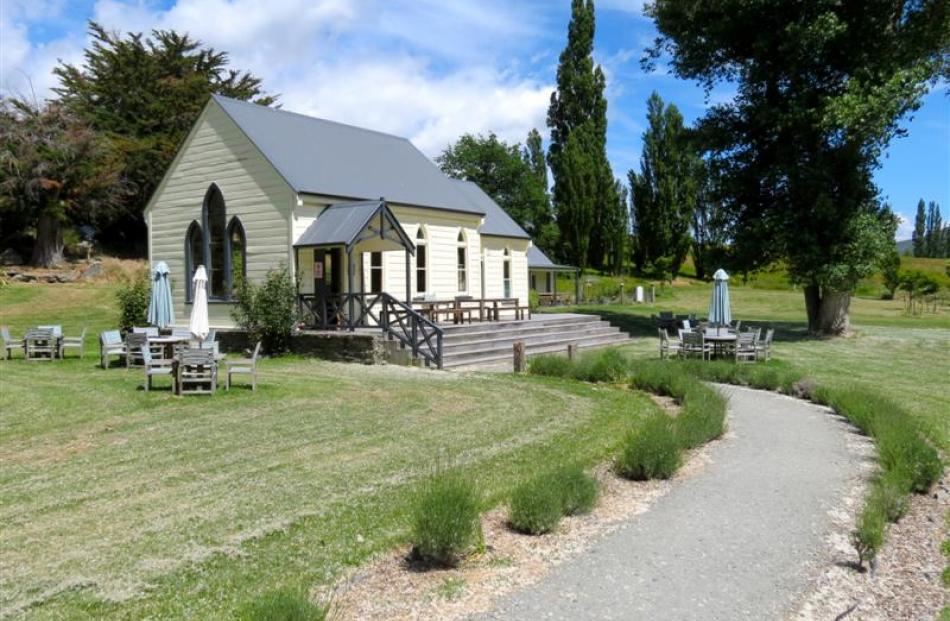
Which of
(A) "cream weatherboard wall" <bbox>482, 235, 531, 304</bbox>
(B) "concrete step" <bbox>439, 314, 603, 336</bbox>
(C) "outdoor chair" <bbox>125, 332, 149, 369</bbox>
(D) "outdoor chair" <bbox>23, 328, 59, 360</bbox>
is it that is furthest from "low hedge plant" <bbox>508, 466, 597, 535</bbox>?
(A) "cream weatherboard wall" <bbox>482, 235, 531, 304</bbox>

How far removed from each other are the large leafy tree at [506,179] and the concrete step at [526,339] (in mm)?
37080

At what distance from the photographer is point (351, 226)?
65.9 ft

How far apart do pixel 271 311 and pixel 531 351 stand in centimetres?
728

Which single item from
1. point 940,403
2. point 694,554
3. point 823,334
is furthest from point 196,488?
point 823,334

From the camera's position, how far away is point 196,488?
7.43m

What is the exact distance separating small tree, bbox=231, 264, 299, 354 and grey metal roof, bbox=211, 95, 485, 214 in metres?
2.89

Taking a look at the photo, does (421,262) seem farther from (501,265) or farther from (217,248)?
(501,265)

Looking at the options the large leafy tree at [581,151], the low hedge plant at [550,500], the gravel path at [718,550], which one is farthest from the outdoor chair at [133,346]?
the large leafy tree at [581,151]

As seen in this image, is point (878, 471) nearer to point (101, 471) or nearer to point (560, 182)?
point (101, 471)

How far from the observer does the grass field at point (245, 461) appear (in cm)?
528

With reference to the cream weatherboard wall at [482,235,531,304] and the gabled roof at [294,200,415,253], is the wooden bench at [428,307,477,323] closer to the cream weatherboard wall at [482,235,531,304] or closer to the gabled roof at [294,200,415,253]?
the gabled roof at [294,200,415,253]

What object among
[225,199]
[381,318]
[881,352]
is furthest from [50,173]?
[881,352]

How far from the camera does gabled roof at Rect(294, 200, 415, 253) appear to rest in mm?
19828

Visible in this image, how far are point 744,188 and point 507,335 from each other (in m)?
11.5
